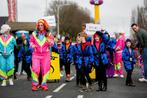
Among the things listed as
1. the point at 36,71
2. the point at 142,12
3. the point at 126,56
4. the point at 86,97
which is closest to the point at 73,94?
the point at 86,97

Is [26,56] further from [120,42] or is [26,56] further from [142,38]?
[142,38]

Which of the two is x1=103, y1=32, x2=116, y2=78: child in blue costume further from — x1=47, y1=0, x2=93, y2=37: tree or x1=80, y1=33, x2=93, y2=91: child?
x1=47, y1=0, x2=93, y2=37: tree

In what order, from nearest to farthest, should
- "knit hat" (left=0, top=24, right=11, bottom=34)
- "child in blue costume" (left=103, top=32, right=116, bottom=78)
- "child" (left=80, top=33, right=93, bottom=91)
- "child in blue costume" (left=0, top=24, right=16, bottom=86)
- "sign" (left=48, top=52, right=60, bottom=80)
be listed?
"child" (left=80, top=33, right=93, bottom=91) < "child in blue costume" (left=103, top=32, right=116, bottom=78) < "knit hat" (left=0, top=24, right=11, bottom=34) < "child in blue costume" (left=0, top=24, right=16, bottom=86) < "sign" (left=48, top=52, right=60, bottom=80)

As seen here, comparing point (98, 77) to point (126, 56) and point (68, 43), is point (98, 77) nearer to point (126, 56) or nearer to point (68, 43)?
point (126, 56)

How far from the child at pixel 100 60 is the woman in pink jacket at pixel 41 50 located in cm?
135

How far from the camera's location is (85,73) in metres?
16.4

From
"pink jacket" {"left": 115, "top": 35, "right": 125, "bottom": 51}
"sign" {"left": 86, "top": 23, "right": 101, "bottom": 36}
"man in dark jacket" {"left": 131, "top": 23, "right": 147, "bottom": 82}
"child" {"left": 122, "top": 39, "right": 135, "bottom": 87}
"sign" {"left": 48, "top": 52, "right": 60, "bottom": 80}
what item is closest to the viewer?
"child" {"left": 122, "top": 39, "right": 135, "bottom": 87}

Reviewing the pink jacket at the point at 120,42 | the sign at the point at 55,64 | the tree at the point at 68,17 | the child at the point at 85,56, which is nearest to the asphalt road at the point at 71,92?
the child at the point at 85,56

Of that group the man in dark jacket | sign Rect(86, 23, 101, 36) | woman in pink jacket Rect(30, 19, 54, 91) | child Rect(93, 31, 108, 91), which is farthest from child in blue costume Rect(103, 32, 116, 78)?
woman in pink jacket Rect(30, 19, 54, 91)

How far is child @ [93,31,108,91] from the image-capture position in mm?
16281

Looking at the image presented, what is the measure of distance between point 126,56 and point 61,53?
290 cm

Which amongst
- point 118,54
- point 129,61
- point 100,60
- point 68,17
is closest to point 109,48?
point 129,61

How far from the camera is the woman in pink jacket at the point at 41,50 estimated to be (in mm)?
16594

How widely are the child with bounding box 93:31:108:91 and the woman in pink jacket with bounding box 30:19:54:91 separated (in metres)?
1.35
